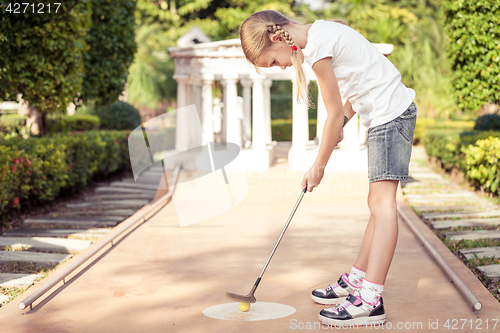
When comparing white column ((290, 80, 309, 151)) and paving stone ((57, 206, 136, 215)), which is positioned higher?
white column ((290, 80, 309, 151))

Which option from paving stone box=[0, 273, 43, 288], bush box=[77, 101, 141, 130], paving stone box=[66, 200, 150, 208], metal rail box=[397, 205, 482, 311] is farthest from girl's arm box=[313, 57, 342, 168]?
bush box=[77, 101, 141, 130]

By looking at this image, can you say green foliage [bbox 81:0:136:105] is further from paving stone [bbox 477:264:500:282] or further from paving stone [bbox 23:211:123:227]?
paving stone [bbox 477:264:500:282]

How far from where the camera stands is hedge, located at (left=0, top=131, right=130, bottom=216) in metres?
6.75

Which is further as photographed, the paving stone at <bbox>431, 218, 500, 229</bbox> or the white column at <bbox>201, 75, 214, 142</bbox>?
the white column at <bbox>201, 75, 214, 142</bbox>

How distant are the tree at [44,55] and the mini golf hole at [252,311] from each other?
5.48 m

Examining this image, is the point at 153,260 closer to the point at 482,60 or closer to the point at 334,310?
the point at 334,310

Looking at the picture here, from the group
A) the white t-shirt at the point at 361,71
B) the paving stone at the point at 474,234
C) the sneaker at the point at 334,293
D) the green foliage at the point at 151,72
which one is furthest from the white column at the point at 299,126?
the green foliage at the point at 151,72

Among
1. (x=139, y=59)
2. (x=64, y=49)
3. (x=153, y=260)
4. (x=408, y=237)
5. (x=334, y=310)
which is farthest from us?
(x=139, y=59)

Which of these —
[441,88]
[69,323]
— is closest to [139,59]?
[441,88]

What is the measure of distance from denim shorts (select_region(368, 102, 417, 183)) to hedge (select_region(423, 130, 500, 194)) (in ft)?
18.3

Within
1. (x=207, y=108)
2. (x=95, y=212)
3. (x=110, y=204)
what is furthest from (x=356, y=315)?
(x=207, y=108)

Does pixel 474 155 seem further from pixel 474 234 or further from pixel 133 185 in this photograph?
pixel 133 185

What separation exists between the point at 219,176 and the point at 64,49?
4.47m

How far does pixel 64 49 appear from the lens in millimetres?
7996
